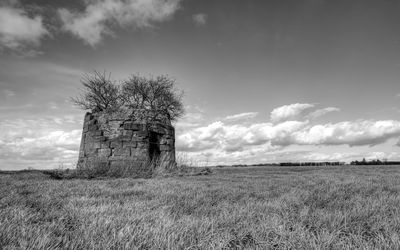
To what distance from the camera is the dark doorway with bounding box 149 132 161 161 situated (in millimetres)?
10195

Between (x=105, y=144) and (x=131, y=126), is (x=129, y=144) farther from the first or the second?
(x=105, y=144)

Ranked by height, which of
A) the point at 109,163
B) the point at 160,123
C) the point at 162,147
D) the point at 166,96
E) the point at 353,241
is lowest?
the point at 353,241

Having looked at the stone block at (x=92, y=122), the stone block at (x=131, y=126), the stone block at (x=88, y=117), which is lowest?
the stone block at (x=131, y=126)

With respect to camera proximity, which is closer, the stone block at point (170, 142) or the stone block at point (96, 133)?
the stone block at point (96, 133)

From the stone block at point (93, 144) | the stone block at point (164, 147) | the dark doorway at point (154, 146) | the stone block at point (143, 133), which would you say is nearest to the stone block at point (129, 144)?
the stone block at point (143, 133)

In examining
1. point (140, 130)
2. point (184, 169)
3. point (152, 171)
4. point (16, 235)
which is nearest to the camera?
point (16, 235)

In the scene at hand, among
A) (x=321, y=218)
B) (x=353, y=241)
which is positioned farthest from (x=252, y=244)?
(x=321, y=218)

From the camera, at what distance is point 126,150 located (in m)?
9.50

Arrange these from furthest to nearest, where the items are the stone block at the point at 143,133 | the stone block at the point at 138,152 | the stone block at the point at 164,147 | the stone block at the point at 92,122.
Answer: the stone block at the point at 164,147
the stone block at the point at 92,122
the stone block at the point at 143,133
the stone block at the point at 138,152

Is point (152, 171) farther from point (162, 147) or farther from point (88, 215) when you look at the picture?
point (88, 215)

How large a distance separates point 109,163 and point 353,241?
8.76 m

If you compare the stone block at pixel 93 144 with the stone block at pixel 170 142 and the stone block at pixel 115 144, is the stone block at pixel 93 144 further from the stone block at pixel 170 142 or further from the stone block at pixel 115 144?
the stone block at pixel 170 142

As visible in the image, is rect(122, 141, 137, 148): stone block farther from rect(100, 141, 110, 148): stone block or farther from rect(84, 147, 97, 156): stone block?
rect(84, 147, 97, 156): stone block

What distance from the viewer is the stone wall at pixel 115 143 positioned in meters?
9.41
